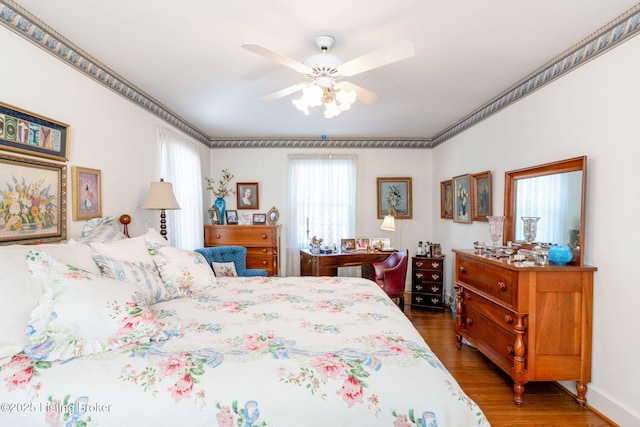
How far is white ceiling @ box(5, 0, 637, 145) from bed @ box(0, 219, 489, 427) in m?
1.45

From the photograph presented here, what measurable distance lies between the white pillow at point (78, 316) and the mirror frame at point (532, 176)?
276cm

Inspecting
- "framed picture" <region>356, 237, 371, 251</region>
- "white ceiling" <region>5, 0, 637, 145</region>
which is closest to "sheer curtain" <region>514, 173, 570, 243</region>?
"white ceiling" <region>5, 0, 637, 145</region>

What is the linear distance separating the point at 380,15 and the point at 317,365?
1.91 m

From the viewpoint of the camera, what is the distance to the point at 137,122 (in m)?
3.35

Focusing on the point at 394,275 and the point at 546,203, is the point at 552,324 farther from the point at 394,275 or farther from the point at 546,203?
the point at 394,275

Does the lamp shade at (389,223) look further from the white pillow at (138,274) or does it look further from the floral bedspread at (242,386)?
the floral bedspread at (242,386)

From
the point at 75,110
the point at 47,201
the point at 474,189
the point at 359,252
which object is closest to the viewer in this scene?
the point at 47,201

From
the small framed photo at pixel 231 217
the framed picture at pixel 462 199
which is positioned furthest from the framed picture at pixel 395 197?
the small framed photo at pixel 231 217

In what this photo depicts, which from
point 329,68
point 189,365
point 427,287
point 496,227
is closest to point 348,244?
point 427,287

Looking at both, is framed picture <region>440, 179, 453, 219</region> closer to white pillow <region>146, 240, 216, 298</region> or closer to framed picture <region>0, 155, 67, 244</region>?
white pillow <region>146, 240, 216, 298</region>

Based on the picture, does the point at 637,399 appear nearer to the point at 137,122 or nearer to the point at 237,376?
the point at 237,376

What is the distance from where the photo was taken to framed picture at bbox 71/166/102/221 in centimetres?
251

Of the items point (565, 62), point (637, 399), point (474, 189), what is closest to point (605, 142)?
point (565, 62)

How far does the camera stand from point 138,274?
2020mm
